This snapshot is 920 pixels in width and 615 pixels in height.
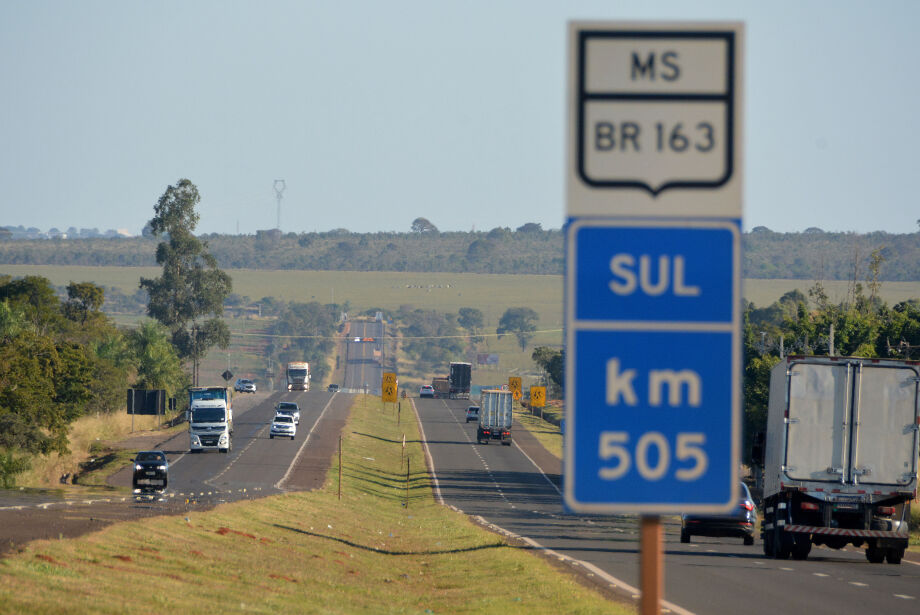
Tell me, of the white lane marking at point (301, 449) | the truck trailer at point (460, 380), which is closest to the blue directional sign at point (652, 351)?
the white lane marking at point (301, 449)

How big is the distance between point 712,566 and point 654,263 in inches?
924

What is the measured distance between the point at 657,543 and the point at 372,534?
3497cm

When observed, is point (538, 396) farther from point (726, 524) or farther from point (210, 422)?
point (726, 524)

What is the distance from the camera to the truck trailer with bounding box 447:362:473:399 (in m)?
146

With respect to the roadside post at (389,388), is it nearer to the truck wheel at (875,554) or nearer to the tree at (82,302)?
the tree at (82,302)

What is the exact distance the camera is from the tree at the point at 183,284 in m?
119

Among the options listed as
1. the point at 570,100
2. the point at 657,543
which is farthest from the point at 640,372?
the point at 570,100

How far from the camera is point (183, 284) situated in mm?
119500

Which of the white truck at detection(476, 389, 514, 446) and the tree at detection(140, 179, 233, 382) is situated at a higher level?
the tree at detection(140, 179, 233, 382)

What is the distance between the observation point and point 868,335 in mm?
67625

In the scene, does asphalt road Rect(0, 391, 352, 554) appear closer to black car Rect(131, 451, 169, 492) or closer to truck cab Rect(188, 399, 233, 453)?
truck cab Rect(188, 399, 233, 453)

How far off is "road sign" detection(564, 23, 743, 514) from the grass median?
37.2 feet

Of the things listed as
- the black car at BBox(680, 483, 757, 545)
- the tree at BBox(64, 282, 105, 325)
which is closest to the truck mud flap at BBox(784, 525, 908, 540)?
the black car at BBox(680, 483, 757, 545)

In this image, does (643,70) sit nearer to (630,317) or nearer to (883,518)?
(630,317)
